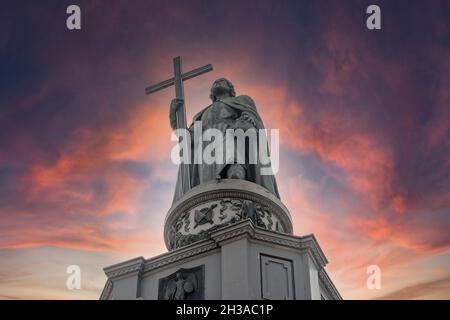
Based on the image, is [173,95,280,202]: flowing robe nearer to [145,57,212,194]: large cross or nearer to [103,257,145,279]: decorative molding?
[145,57,212,194]: large cross

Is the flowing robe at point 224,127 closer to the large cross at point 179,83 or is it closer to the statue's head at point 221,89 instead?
the large cross at point 179,83

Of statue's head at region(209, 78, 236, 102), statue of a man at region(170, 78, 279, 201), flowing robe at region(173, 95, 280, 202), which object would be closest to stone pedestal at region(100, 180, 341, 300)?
statue of a man at region(170, 78, 279, 201)

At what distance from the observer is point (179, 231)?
60.6 feet

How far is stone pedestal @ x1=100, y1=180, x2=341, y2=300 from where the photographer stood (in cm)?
1489

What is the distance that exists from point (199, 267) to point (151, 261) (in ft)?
4.81

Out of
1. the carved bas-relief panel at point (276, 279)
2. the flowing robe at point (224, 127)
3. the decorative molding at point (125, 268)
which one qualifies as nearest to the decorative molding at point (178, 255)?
the decorative molding at point (125, 268)

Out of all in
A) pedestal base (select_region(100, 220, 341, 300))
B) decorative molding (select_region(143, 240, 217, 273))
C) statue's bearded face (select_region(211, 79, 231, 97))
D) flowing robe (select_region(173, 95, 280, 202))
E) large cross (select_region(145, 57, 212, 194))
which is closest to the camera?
pedestal base (select_region(100, 220, 341, 300))

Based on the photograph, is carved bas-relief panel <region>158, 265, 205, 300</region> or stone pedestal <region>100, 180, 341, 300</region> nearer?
stone pedestal <region>100, 180, 341, 300</region>

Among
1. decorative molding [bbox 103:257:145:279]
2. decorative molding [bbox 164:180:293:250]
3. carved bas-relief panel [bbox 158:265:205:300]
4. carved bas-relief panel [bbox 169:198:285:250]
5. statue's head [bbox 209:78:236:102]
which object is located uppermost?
statue's head [bbox 209:78:236:102]

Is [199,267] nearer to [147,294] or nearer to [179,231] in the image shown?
[147,294]

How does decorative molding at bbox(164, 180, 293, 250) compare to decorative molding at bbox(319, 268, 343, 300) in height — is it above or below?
above

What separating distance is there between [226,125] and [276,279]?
741cm
